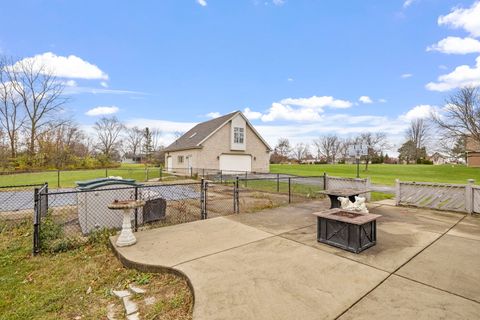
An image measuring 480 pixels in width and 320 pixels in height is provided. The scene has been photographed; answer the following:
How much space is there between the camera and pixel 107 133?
4994 cm

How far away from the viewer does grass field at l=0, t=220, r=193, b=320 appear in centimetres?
266

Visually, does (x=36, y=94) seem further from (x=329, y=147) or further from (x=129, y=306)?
(x=329, y=147)

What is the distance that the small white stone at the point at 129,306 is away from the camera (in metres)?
2.63

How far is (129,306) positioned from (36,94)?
36871 millimetres

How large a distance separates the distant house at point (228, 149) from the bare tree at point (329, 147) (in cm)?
4949

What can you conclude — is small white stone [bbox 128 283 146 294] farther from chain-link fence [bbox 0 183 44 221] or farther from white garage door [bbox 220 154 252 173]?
white garage door [bbox 220 154 252 173]

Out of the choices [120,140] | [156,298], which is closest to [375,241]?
[156,298]

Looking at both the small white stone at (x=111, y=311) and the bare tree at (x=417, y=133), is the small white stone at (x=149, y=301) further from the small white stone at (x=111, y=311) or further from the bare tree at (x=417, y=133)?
the bare tree at (x=417, y=133)

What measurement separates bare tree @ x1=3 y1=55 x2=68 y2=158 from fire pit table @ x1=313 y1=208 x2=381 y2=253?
3562 cm

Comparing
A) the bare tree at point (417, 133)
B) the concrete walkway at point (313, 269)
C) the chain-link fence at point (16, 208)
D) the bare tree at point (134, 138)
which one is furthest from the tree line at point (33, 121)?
the bare tree at point (417, 133)

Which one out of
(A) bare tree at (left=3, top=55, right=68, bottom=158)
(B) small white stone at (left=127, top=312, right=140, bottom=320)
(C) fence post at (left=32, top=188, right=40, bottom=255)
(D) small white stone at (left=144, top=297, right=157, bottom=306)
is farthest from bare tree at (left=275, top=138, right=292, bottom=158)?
(B) small white stone at (left=127, top=312, right=140, bottom=320)

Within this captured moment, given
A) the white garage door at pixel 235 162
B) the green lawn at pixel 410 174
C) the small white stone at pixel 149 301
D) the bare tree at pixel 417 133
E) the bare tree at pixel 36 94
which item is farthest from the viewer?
the bare tree at pixel 417 133

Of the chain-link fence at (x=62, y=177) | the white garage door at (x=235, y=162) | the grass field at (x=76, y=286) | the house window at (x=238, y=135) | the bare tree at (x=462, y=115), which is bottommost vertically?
the grass field at (x=76, y=286)

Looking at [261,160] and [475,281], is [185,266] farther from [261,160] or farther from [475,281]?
[261,160]
